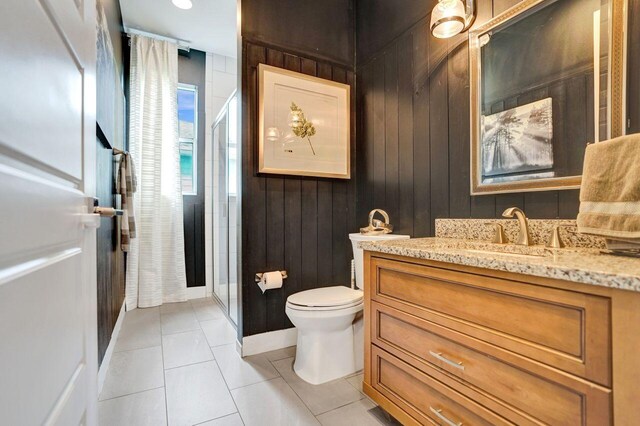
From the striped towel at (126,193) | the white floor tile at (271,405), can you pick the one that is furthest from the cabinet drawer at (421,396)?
the striped towel at (126,193)

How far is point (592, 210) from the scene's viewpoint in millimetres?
933

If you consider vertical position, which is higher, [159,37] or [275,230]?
[159,37]

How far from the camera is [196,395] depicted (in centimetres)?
152

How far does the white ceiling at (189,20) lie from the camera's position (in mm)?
2555

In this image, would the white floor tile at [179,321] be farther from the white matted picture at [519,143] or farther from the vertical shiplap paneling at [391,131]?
the white matted picture at [519,143]

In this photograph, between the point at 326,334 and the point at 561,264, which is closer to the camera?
the point at 561,264

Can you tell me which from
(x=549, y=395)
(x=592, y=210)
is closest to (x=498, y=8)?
(x=592, y=210)

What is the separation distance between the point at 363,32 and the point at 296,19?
537 mm

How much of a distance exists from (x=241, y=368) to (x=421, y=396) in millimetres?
1135

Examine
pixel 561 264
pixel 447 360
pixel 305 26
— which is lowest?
pixel 447 360

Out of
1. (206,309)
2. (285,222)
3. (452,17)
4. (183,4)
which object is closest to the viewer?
(452,17)

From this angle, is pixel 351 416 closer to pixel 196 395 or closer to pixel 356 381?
pixel 356 381

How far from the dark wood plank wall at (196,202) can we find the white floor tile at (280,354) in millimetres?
1651

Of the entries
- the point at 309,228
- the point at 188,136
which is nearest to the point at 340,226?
the point at 309,228
